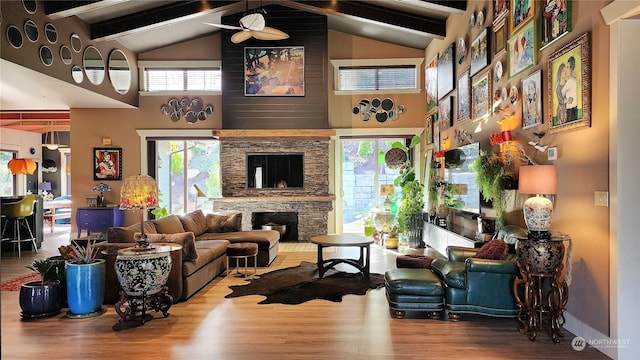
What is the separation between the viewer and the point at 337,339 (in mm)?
3654

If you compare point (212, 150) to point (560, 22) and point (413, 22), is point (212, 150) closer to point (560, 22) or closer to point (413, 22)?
point (413, 22)

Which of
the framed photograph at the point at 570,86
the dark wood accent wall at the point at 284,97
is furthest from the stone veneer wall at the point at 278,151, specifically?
the framed photograph at the point at 570,86

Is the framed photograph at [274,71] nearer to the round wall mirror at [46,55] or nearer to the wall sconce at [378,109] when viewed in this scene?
the wall sconce at [378,109]

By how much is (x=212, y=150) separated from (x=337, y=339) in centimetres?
734

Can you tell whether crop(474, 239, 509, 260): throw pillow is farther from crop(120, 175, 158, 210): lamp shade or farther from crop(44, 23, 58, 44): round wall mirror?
crop(44, 23, 58, 44): round wall mirror

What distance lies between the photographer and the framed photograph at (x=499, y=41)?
510 centimetres

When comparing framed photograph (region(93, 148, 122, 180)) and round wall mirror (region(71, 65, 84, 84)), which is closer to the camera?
round wall mirror (region(71, 65, 84, 84))

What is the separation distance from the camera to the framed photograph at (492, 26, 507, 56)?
510cm

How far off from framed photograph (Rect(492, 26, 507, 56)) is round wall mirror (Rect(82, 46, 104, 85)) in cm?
643

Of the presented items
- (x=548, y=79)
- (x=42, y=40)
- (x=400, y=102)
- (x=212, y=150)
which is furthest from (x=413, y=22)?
(x=42, y=40)

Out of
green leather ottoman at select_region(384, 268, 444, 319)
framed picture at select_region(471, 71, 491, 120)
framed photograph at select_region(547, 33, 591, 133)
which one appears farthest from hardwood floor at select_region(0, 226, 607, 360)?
framed picture at select_region(471, 71, 491, 120)

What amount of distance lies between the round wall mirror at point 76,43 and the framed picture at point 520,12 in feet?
21.3

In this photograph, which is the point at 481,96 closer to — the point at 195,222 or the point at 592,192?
the point at 592,192

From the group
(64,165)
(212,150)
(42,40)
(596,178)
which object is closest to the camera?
(596,178)
